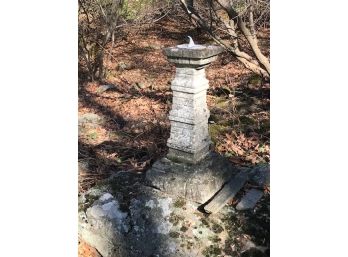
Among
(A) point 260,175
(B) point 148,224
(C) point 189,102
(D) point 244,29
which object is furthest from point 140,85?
(B) point 148,224

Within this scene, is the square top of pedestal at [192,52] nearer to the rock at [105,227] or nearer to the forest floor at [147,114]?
the rock at [105,227]

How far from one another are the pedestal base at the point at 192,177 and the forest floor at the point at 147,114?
0.91 m

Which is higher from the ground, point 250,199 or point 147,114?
point 147,114

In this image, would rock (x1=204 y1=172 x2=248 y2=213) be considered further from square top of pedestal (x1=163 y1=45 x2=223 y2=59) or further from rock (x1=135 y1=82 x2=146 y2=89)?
rock (x1=135 y1=82 x2=146 y2=89)

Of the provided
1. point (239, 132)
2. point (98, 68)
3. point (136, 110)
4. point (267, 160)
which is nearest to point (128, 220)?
point (267, 160)

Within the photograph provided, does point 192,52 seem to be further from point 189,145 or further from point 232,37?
point 232,37

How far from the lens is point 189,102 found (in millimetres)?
3773

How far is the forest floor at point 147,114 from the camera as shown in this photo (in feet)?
17.5

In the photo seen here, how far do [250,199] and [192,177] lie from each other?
597mm

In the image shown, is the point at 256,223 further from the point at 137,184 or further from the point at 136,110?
the point at 136,110

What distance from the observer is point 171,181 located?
155 inches

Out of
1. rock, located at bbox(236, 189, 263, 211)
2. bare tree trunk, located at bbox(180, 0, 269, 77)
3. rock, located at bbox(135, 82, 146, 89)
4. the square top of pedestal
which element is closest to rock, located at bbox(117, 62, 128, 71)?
rock, located at bbox(135, 82, 146, 89)

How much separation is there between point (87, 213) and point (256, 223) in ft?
5.25

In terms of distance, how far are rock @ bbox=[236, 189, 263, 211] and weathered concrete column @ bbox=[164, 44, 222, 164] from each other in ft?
1.89
